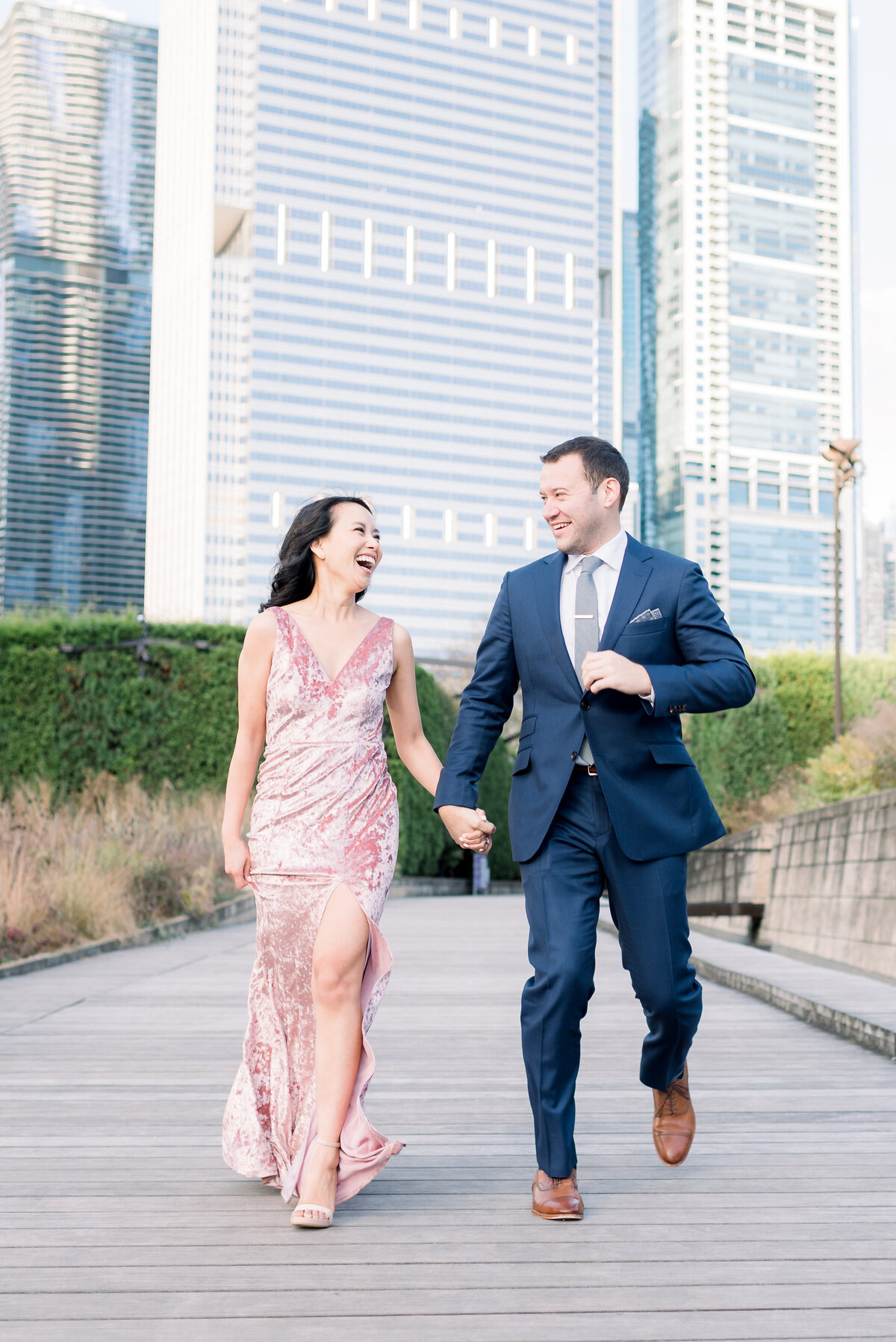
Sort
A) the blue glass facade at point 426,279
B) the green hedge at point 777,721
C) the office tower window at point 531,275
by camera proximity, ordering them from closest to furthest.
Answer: the green hedge at point 777,721 → the blue glass facade at point 426,279 → the office tower window at point 531,275

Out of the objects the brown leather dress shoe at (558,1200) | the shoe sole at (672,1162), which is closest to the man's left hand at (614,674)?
the brown leather dress shoe at (558,1200)

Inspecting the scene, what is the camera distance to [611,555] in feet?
11.0

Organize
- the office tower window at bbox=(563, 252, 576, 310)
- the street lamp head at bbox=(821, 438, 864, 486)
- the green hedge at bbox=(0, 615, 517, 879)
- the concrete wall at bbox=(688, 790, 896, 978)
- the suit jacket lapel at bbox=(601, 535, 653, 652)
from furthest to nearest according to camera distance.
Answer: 1. the office tower window at bbox=(563, 252, 576, 310)
2. the street lamp head at bbox=(821, 438, 864, 486)
3. the green hedge at bbox=(0, 615, 517, 879)
4. the concrete wall at bbox=(688, 790, 896, 978)
5. the suit jacket lapel at bbox=(601, 535, 653, 652)

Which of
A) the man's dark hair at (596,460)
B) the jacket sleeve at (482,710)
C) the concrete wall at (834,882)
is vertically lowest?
the concrete wall at (834,882)

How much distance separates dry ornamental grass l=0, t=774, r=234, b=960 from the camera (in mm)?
9086

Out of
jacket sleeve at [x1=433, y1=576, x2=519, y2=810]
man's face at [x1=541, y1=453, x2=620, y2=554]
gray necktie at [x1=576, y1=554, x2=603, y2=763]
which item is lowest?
jacket sleeve at [x1=433, y1=576, x2=519, y2=810]

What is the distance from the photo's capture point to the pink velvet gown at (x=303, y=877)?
10.3 ft

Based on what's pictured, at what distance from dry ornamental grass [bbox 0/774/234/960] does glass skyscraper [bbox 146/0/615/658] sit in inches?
3704

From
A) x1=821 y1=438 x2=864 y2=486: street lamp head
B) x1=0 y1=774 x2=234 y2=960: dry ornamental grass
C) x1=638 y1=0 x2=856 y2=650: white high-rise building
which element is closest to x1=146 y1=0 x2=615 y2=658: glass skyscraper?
x1=638 y1=0 x2=856 y2=650: white high-rise building

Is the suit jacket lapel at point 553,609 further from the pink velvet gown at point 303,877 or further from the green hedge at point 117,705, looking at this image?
the green hedge at point 117,705

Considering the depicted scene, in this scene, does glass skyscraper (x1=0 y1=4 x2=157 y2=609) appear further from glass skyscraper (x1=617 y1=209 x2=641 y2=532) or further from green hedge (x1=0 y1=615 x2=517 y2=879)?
green hedge (x1=0 y1=615 x2=517 y2=879)

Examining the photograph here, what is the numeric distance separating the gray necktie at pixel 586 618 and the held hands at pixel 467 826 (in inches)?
11.9

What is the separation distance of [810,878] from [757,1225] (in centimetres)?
1065

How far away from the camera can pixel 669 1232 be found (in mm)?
2836
